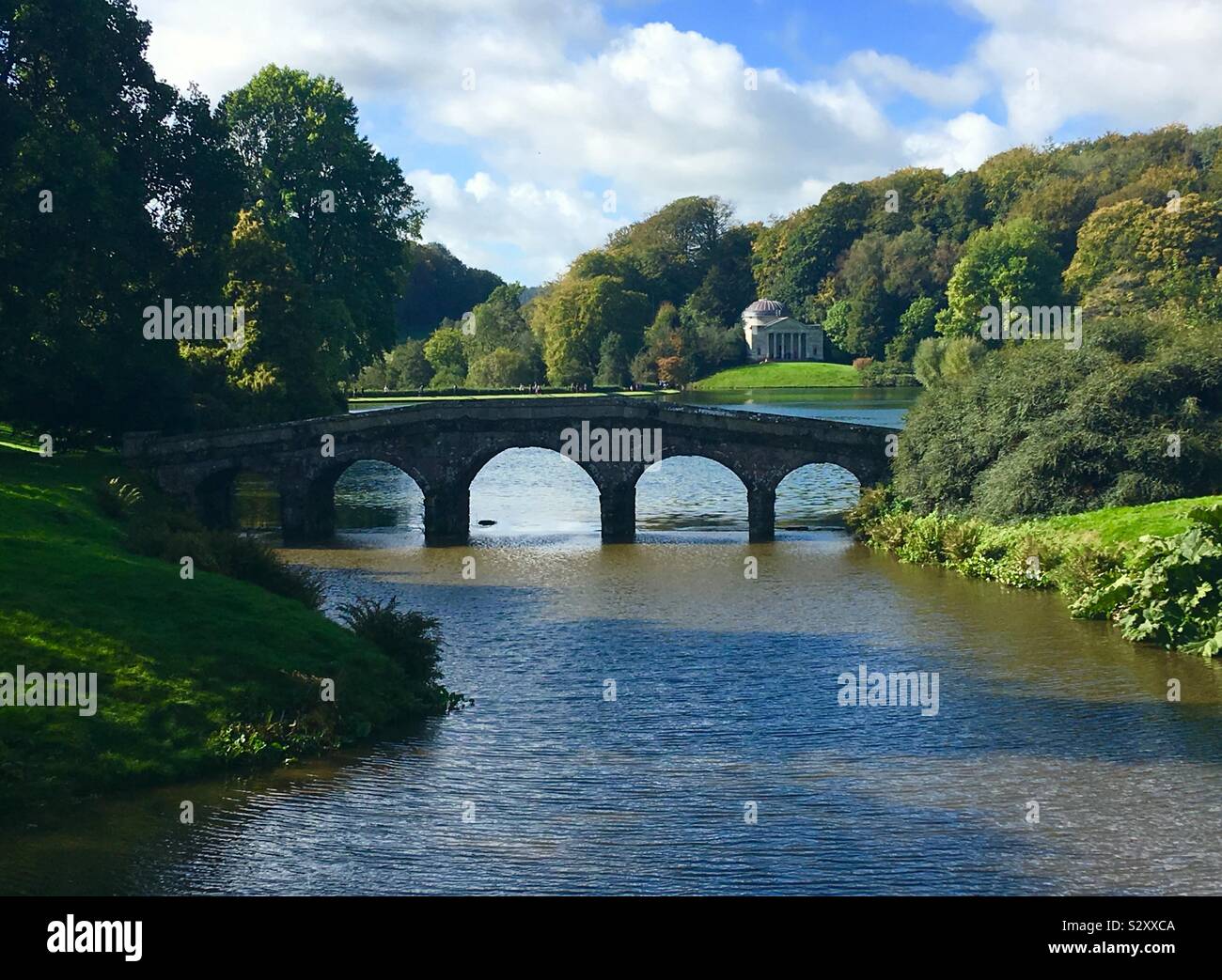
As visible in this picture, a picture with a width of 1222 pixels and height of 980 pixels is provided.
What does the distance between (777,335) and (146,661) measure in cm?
16814

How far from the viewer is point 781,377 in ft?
591

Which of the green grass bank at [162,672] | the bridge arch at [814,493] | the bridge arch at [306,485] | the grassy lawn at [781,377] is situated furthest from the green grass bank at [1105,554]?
the grassy lawn at [781,377]

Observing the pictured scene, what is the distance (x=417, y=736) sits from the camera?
1143 inches

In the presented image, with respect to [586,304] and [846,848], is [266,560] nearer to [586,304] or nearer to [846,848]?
[846,848]

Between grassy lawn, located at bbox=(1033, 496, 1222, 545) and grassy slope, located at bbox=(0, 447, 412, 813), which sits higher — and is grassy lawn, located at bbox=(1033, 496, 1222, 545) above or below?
above

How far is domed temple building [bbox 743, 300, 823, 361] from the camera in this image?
18962cm

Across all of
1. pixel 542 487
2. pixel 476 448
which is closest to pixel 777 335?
pixel 542 487

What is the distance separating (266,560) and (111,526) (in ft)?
23.4

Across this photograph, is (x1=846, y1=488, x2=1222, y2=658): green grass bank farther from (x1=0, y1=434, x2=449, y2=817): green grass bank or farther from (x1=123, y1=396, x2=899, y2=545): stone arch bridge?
(x1=0, y1=434, x2=449, y2=817): green grass bank

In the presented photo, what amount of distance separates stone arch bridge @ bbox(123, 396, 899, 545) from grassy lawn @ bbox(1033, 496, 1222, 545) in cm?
1162

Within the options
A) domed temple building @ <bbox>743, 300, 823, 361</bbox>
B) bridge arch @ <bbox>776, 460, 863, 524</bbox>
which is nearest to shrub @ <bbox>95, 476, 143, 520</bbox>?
bridge arch @ <bbox>776, 460, 863, 524</bbox>

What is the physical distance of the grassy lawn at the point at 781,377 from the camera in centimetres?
17800

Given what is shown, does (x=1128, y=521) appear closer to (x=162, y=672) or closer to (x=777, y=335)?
(x=162, y=672)

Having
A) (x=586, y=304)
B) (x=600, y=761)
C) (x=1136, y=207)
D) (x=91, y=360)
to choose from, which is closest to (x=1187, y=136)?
(x=1136, y=207)
